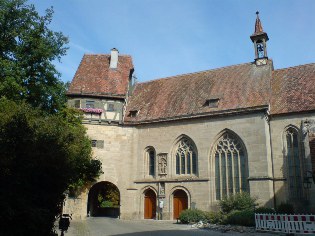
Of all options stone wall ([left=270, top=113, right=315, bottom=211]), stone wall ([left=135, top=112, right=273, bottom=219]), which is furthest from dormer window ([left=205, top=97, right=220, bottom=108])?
stone wall ([left=270, top=113, right=315, bottom=211])

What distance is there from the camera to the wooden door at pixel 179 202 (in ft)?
82.6

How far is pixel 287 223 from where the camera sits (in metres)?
14.9

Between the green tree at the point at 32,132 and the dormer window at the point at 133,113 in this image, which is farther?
the dormer window at the point at 133,113

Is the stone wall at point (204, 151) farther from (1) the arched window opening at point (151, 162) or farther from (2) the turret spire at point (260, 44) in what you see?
(2) the turret spire at point (260, 44)

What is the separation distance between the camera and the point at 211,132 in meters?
25.1

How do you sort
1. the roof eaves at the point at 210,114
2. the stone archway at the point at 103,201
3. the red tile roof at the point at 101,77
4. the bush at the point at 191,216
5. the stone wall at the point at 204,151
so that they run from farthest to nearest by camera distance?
the stone archway at the point at 103,201
the red tile roof at the point at 101,77
the roof eaves at the point at 210,114
the stone wall at the point at 204,151
the bush at the point at 191,216

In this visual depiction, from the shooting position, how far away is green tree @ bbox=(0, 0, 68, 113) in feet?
65.5

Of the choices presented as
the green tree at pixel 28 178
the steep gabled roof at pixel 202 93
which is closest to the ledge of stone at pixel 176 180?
the steep gabled roof at pixel 202 93

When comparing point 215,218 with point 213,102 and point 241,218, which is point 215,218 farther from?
point 213,102

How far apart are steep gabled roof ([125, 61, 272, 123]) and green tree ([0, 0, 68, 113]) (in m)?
8.22

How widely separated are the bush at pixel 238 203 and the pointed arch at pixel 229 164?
150 centimetres

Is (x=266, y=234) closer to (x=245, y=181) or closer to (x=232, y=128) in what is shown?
(x=245, y=181)

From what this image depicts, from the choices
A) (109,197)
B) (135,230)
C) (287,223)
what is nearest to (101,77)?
(135,230)

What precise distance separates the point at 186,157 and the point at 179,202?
3365 millimetres
